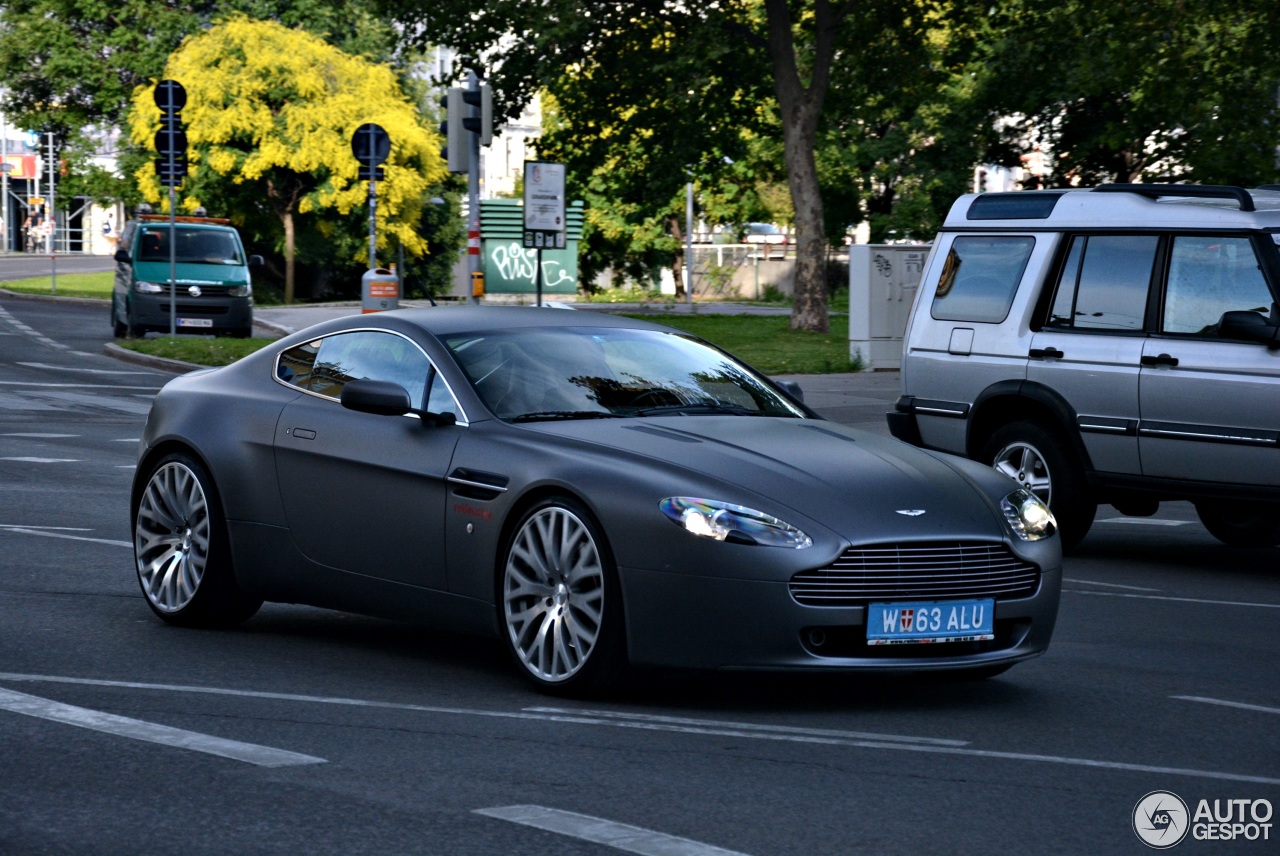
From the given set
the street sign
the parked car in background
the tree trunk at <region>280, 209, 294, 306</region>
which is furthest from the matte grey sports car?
the parked car in background

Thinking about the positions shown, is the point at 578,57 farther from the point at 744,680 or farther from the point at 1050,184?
the point at 744,680

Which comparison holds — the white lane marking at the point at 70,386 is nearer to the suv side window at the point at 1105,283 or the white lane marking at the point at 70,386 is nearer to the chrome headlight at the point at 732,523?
the suv side window at the point at 1105,283

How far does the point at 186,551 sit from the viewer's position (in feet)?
27.9

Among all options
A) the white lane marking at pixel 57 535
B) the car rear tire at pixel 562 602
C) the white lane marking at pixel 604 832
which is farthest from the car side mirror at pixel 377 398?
the white lane marking at pixel 57 535

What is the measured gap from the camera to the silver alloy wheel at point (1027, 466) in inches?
455

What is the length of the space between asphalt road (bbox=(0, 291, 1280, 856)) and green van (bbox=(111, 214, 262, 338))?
23388 millimetres

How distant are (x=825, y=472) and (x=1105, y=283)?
16.5 feet

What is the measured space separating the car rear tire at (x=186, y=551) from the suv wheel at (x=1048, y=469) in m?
4.84

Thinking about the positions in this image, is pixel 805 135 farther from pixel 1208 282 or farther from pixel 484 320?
pixel 484 320

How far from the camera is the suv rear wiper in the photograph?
294 inches

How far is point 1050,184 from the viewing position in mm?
46906

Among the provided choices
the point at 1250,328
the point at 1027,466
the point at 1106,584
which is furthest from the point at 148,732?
the point at 1027,466

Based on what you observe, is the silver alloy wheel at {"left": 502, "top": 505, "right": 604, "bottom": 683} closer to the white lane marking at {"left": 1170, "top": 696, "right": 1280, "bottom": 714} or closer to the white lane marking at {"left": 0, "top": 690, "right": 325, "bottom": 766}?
the white lane marking at {"left": 0, "top": 690, "right": 325, "bottom": 766}

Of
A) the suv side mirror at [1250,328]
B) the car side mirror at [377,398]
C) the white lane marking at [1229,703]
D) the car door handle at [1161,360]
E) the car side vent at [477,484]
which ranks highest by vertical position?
the suv side mirror at [1250,328]
